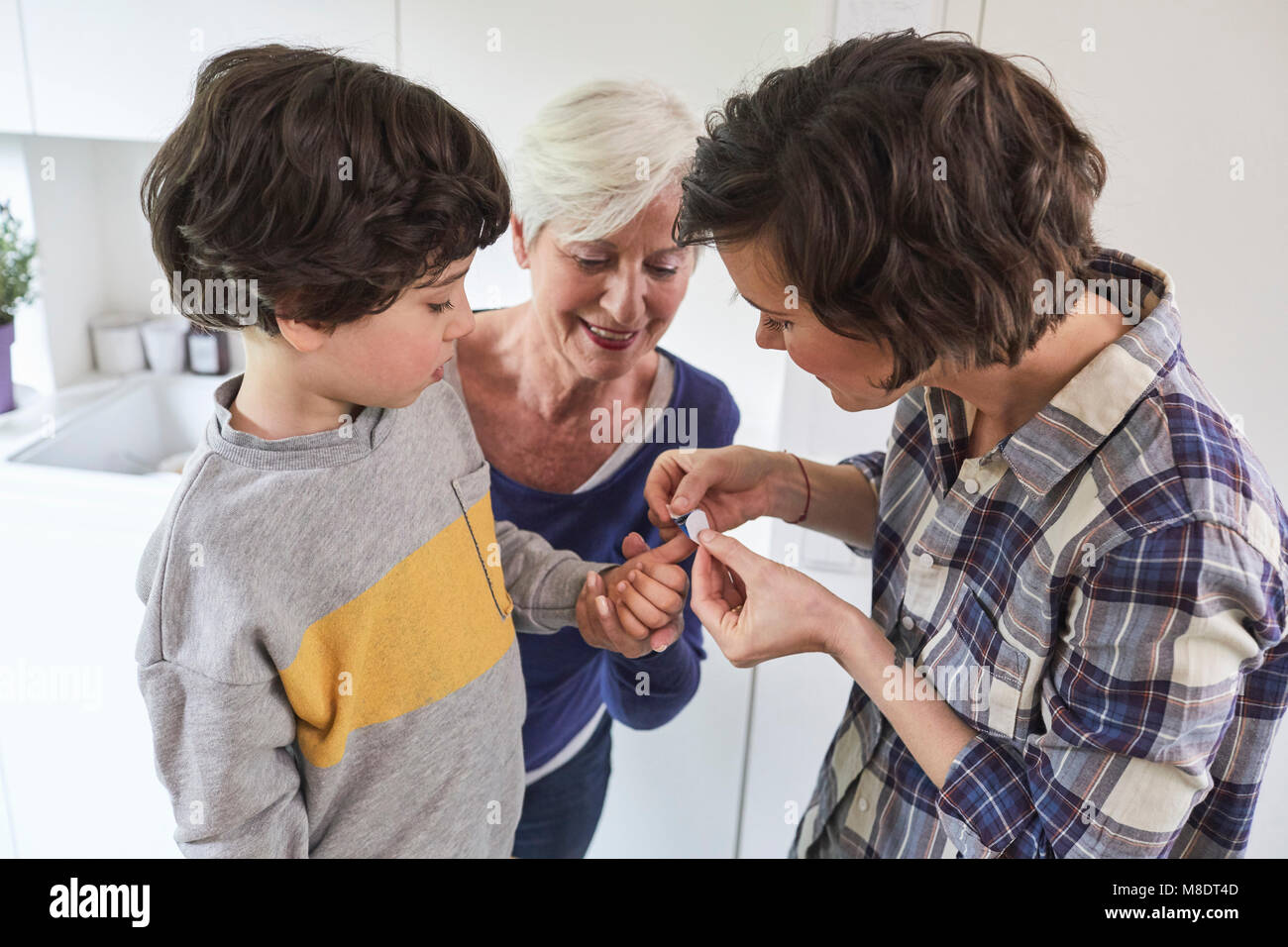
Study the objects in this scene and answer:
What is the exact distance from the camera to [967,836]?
2.74ft

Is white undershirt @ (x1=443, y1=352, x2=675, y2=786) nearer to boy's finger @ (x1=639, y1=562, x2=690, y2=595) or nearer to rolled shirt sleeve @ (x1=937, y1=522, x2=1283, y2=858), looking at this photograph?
boy's finger @ (x1=639, y1=562, x2=690, y2=595)

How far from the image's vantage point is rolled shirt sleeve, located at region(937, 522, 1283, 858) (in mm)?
687

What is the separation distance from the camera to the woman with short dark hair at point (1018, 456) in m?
0.69

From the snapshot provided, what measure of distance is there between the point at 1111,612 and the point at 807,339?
323 mm

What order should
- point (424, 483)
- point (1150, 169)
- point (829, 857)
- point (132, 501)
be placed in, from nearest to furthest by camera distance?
point (424, 483) → point (829, 857) → point (1150, 169) → point (132, 501)

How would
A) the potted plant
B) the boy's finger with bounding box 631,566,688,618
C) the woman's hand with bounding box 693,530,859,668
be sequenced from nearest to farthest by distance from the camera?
the woman's hand with bounding box 693,530,859,668 < the boy's finger with bounding box 631,566,688,618 < the potted plant

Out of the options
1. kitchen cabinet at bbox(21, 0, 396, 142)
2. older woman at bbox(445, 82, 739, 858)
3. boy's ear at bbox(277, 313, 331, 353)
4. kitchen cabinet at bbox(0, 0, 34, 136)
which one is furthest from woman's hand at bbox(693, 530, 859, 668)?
kitchen cabinet at bbox(0, 0, 34, 136)

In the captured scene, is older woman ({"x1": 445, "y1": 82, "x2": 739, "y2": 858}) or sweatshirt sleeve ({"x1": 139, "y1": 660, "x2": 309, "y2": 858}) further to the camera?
older woman ({"x1": 445, "y1": 82, "x2": 739, "y2": 858})

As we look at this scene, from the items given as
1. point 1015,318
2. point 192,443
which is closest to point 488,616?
point 1015,318

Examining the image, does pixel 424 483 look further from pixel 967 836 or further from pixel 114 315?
pixel 114 315

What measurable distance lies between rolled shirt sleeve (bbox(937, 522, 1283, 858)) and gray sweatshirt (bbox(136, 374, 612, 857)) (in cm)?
50

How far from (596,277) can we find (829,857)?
28.9 inches

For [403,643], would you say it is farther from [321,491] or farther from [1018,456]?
[1018,456]

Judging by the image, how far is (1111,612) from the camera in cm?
73
